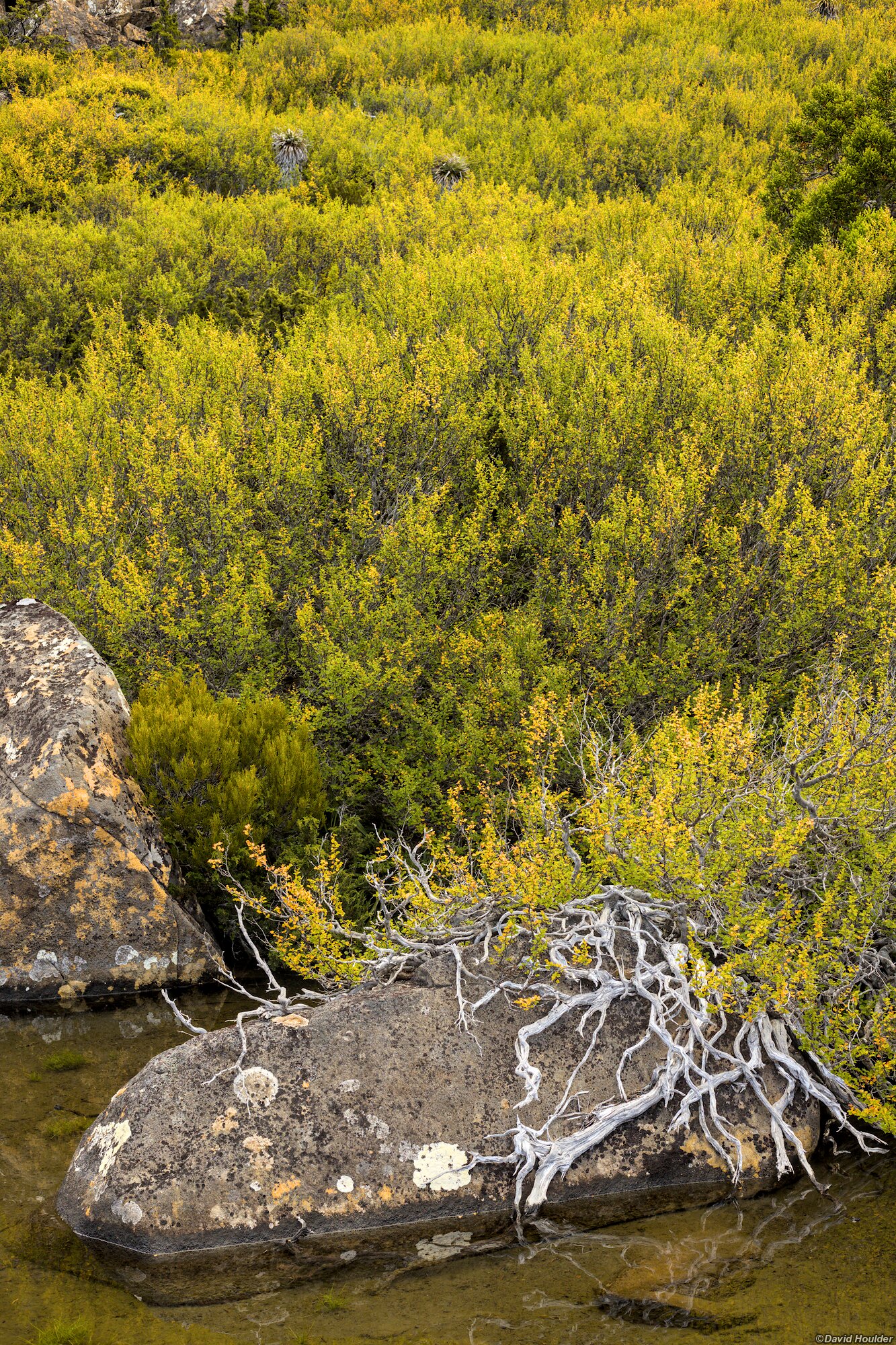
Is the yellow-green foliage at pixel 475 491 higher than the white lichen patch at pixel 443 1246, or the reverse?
→ the yellow-green foliage at pixel 475 491

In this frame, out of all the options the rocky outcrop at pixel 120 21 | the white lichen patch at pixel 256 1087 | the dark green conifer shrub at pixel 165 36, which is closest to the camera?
the white lichen patch at pixel 256 1087

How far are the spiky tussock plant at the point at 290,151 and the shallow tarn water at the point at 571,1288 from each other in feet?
81.7

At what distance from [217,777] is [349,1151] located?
366cm

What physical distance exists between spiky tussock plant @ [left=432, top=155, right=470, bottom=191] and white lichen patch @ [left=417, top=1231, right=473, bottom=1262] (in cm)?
2318

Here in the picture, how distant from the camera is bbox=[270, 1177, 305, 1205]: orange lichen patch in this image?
15.4 feet

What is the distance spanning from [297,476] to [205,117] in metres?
21.4

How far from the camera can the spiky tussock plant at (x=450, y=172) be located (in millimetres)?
23312

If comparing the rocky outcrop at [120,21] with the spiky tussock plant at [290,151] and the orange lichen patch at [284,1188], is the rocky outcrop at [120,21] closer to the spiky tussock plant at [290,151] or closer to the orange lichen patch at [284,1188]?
the spiky tussock plant at [290,151]

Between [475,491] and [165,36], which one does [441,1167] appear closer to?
[475,491]

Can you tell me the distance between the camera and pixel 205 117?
26141 millimetres

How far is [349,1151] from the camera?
15.9 feet

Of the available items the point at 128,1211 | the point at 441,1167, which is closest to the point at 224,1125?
the point at 128,1211

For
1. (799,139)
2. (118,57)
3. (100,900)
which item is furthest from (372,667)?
(118,57)

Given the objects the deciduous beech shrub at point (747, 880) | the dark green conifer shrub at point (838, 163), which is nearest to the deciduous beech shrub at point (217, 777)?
the deciduous beech shrub at point (747, 880)
